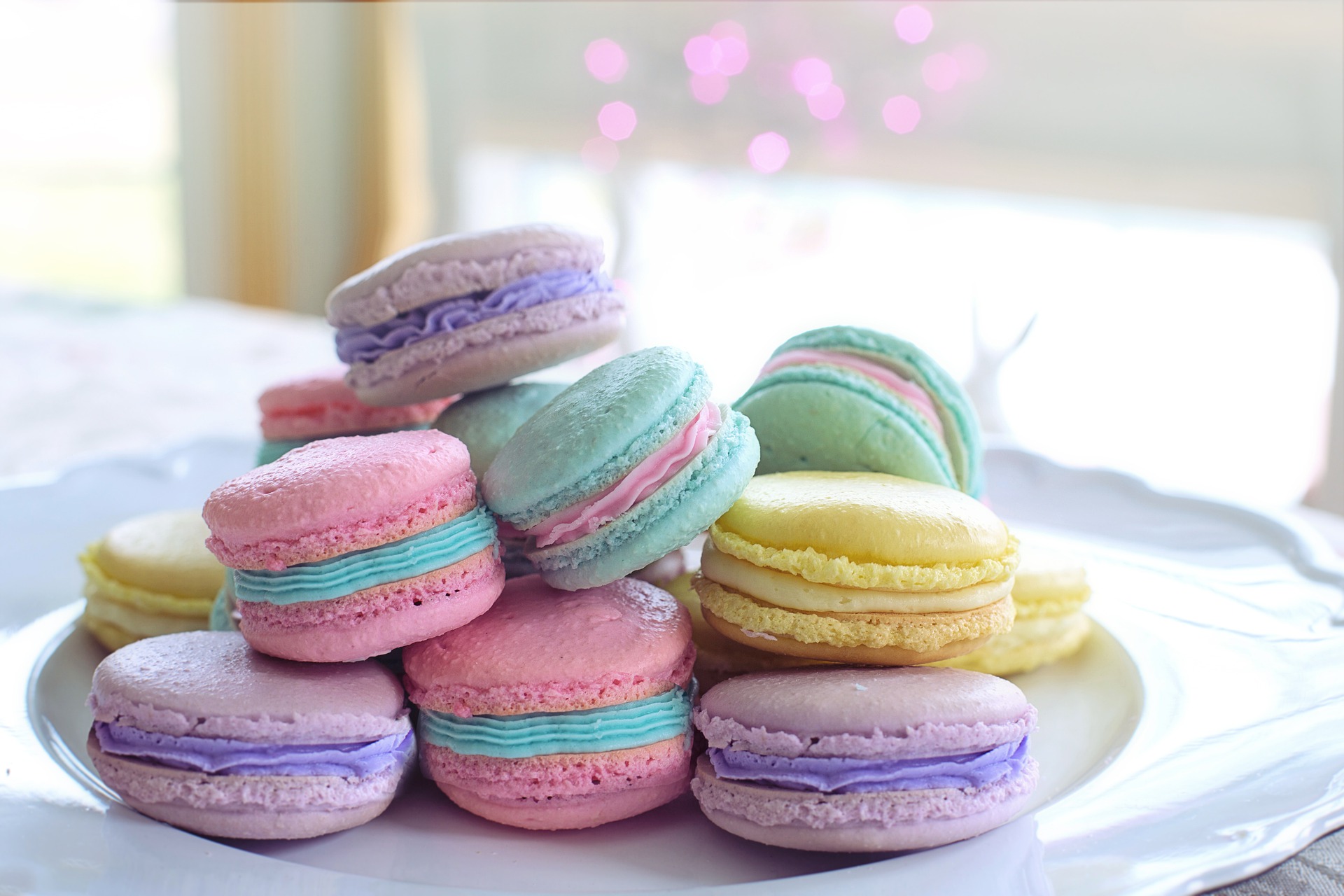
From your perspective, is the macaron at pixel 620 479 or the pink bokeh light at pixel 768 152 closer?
the macaron at pixel 620 479

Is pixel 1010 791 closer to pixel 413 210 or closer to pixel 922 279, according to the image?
pixel 922 279

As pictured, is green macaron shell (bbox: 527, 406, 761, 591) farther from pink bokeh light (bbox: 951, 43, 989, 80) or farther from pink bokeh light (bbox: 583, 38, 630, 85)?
pink bokeh light (bbox: 583, 38, 630, 85)

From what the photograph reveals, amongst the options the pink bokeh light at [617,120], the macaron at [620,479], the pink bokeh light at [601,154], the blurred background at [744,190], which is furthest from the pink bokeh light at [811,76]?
the macaron at [620,479]

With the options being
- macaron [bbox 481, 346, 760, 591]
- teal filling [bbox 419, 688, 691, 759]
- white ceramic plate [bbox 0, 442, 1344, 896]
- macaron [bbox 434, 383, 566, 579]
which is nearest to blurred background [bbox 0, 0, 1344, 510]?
white ceramic plate [bbox 0, 442, 1344, 896]

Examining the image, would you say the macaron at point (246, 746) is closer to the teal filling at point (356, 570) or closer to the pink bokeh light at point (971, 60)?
the teal filling at point (356, 570)

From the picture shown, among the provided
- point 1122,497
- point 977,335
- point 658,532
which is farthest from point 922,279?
point 658,532

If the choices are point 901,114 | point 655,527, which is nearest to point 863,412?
point 655,527
